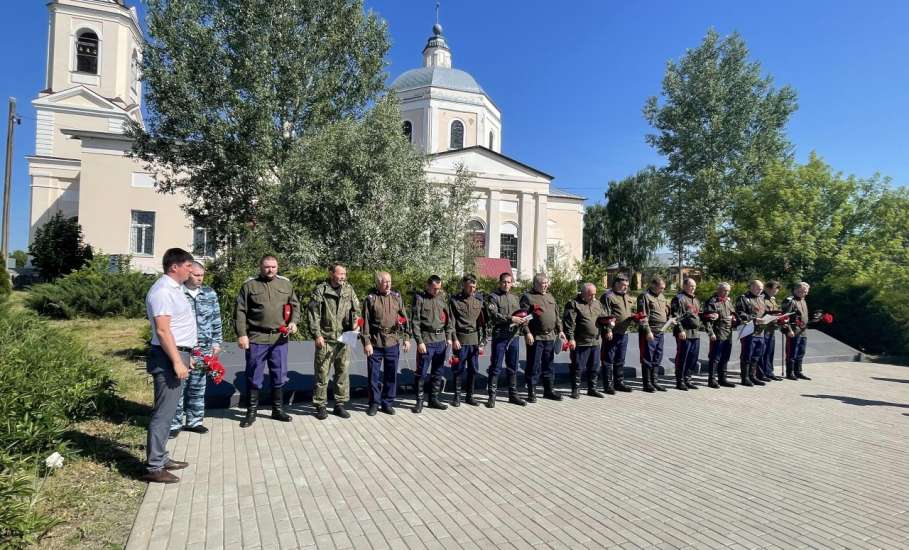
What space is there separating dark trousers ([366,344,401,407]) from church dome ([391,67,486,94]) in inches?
1310

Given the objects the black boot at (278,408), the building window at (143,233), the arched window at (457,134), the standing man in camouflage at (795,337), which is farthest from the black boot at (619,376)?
the arched window at (457,134)

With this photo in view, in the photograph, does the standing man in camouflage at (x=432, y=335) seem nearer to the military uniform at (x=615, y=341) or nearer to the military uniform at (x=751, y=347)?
the military uniform at (x=615, y=341)

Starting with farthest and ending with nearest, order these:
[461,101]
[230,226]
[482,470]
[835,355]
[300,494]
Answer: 1. [461,101]
2. [230,226]
3. [835,355]
4. [482,470]
5. [300,494]

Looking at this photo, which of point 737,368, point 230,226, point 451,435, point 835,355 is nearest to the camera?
point 451,435

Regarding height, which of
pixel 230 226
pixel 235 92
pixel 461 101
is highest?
pixel 461 101

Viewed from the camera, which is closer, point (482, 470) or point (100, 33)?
point (482, 470)

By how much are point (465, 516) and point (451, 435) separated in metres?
2.07

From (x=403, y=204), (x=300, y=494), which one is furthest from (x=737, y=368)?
(x=300, y=494)

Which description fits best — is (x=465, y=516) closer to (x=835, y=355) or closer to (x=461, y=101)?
(x=835, y=355)

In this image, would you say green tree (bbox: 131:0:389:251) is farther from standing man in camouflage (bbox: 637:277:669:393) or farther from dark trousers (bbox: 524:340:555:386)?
standing man in camouflage (bbox: 637:277:669:393)

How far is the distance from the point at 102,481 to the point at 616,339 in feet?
22.3

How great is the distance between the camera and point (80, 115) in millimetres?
31859

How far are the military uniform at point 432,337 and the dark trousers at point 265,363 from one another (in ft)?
5.67

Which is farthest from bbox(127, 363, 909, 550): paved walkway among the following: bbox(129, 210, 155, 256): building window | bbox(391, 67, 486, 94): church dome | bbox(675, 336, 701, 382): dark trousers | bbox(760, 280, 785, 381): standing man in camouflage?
bbox(391, 67, 486, 94): church dome
